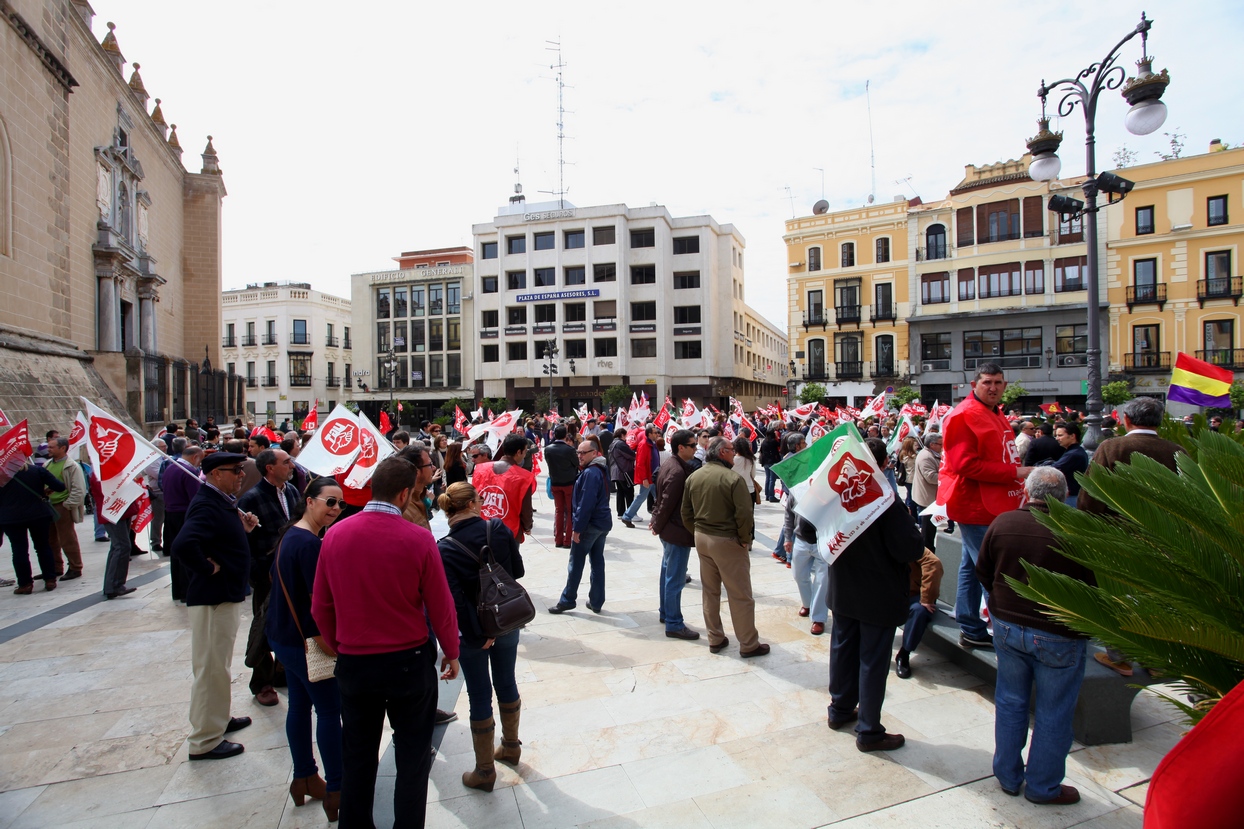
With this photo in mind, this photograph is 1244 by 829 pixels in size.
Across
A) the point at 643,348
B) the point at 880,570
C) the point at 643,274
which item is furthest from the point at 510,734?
the point at 643,274

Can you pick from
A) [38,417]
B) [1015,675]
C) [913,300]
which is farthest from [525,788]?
[913,300]

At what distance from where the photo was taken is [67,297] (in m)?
18.4

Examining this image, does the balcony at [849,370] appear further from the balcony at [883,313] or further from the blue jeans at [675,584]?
the blue jeans at [675,584]

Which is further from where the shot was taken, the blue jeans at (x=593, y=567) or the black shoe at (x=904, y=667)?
the blue jeans at (x=593, y=567)

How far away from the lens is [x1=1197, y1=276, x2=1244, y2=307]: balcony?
30.7 m

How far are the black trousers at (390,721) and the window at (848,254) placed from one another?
40.2 meters

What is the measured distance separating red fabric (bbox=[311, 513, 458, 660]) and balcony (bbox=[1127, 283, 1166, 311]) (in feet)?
131

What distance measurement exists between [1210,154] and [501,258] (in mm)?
39475

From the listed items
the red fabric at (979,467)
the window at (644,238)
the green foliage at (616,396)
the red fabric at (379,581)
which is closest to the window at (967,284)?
the window at (644,238)

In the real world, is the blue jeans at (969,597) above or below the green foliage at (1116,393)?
below

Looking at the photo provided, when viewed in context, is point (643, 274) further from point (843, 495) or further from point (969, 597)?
point (843, 495)

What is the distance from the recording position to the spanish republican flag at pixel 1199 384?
7246 millimetres

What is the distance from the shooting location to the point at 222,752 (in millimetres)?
4031

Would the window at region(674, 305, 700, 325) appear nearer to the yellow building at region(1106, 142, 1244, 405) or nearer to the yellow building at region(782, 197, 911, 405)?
the yellow building at region(782, 197, 911, 405)
